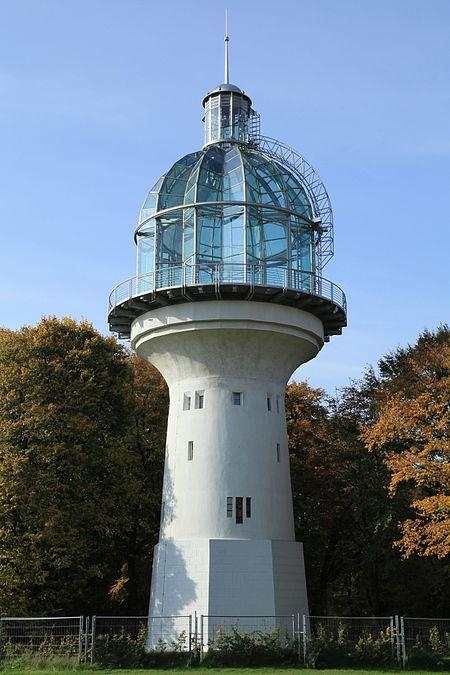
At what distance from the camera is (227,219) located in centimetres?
2912

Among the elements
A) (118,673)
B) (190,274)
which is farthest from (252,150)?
(118,673)

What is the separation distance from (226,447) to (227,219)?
26.5 ft

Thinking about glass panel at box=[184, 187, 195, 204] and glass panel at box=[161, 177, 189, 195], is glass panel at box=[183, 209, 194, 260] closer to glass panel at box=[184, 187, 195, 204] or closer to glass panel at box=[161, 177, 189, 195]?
glass panel at box=[184, 187, 195, 204]

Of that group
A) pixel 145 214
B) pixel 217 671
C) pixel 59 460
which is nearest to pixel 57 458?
pixel 59 460

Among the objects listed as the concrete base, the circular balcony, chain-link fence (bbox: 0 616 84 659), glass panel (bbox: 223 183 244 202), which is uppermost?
glass panel (bbox: 223 183 244 202)

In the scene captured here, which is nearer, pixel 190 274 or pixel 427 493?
pixel 190 274

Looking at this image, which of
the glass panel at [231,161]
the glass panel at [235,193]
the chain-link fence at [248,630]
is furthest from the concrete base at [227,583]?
the glass panel at [231,161]

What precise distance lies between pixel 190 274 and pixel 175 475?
721 centimetres

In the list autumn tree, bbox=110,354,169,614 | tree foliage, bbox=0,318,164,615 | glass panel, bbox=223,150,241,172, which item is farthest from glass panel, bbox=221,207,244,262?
autumn tree, bbox=110,354,169,614

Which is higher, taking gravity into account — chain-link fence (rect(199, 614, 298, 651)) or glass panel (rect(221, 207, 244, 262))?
glass panel (rect(221, 207, 244, 262))

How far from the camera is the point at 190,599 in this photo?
26734mm

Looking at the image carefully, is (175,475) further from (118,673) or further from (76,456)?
(118,673)

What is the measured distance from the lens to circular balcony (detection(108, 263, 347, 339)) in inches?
1101

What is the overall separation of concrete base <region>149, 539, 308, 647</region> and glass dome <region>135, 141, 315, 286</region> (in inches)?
365
